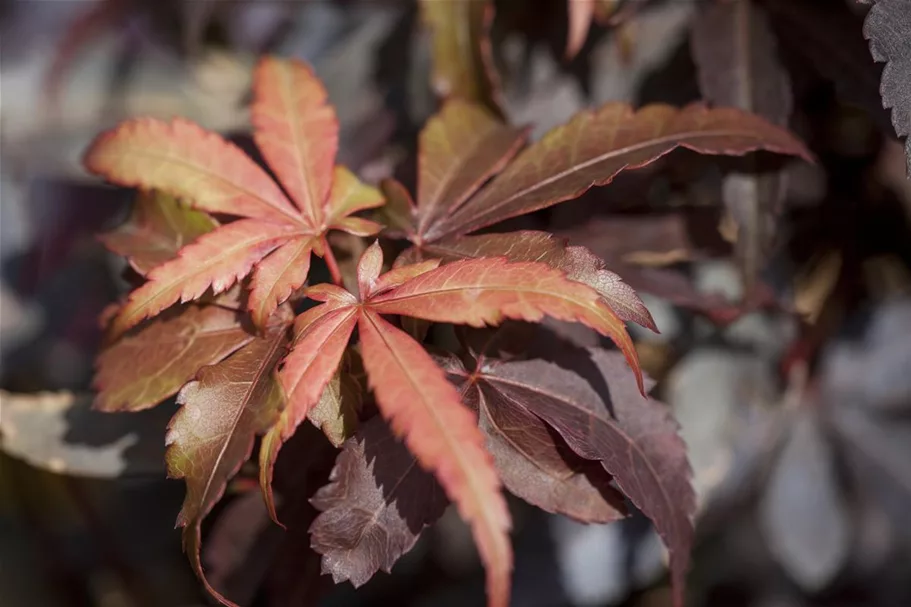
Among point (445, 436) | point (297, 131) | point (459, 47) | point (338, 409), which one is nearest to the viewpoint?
point (445, 436)

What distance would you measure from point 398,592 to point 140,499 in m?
0.49

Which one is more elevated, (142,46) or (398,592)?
(142,46)

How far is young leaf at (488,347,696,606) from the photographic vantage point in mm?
590

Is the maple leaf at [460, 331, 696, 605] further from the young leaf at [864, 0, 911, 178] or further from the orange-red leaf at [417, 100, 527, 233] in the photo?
the young leaf at [864, 0, 911, 178]

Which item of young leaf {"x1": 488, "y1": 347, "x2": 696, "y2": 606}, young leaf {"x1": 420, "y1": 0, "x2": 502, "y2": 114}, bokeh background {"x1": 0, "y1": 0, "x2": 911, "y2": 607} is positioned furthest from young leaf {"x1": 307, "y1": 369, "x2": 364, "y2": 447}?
young leaf {"x1": 420, "y1": 0, "x2": 502, "y2": 114}

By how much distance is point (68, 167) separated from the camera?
1.29 metres

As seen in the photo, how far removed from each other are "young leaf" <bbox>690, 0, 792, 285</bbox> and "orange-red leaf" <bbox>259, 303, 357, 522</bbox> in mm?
440

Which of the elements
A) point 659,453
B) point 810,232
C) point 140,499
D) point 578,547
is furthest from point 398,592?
point 810,232

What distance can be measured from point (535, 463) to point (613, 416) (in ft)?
0.27

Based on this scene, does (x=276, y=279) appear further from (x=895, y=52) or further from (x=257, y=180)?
(x=895, y=52)

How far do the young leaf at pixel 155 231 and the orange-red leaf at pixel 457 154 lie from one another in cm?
19

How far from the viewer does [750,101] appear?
2.47 feet

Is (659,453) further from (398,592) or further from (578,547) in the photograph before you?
(398,592)

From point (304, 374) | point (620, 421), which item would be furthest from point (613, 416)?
point (304, 374)
